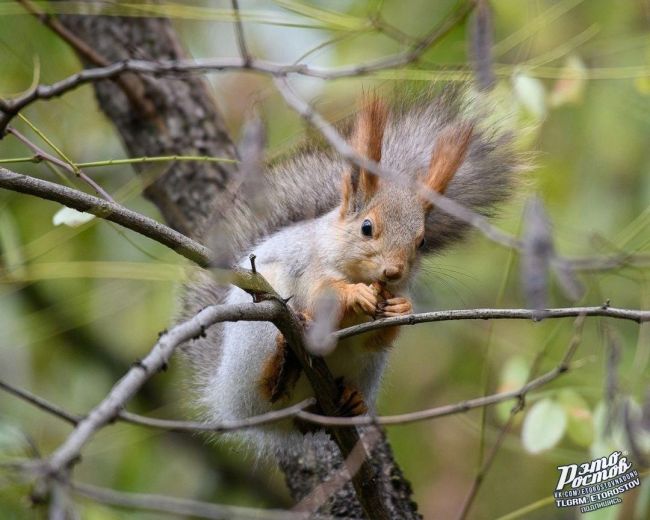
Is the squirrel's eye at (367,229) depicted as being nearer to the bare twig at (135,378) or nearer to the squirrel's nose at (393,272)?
the squirrel's nose at (393,272)

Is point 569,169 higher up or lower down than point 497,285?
higher up

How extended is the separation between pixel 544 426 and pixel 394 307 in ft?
2.06

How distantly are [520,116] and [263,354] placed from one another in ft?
3.61

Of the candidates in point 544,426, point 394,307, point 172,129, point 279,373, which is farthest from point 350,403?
point 172,129

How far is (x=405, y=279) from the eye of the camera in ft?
7.43

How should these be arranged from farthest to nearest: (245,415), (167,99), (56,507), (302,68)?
(167,99) → (245,415) → (302,68) → (56,507)

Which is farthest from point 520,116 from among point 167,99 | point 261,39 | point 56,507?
point 56,507

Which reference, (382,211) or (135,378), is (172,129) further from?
(135,378)

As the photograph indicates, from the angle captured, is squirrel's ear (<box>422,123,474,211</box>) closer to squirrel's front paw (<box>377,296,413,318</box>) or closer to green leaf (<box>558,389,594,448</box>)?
squirrel's front paw (<box>377,296,413,318</box>)

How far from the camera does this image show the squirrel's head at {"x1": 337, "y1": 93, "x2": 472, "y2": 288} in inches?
84.8

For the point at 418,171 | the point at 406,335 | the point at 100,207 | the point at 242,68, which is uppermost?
the point at 406,335

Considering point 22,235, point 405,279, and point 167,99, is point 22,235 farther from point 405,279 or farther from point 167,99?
point 405,279

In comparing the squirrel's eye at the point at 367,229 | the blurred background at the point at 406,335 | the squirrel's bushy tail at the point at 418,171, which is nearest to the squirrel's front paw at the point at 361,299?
the squirrel's eye at the point at 367,229

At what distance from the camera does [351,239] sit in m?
2.24
